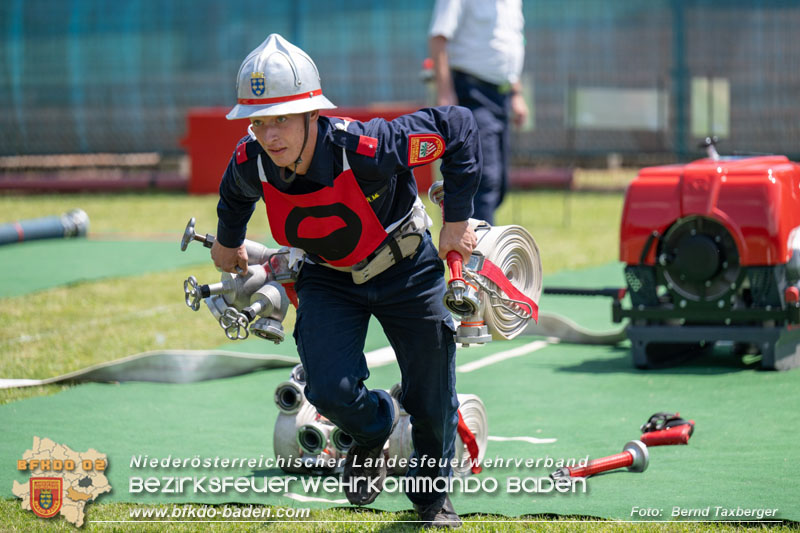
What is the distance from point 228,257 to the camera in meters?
4.82

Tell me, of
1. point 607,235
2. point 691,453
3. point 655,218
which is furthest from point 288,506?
point 607,235

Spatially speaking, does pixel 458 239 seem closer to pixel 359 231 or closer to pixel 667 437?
pixel 359 231

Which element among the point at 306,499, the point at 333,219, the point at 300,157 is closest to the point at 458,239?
the point at 333,219

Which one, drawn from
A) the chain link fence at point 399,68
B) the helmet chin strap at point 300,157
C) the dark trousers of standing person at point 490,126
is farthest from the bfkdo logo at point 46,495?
the chain link fence at point 399,68

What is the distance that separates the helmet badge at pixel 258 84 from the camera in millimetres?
4258

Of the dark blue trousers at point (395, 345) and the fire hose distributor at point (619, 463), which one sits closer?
the dark blue trousers at point (395, 345)

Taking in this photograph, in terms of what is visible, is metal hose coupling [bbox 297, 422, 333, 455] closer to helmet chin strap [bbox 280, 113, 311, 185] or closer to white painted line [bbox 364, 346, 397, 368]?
helmet chin strap [bbox 280, 113, 311, 185]

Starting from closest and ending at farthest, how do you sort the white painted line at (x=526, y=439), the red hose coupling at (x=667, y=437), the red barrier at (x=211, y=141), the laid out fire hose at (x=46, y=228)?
the red hose coupling at (x=667, y=437) < the white painted line at (x=526, y=439) < the laid out fire hose at (x=46, y=228) < the red barrier at (x=211, y=141)

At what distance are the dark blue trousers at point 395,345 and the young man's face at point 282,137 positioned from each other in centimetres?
52

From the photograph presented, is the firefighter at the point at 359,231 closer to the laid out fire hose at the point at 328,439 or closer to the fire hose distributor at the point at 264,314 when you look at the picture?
the fire hose distributor at the point at 264,314

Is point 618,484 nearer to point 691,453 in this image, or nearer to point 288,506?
point 691,453

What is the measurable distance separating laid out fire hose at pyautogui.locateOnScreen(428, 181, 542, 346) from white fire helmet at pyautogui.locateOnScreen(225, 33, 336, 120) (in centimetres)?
67

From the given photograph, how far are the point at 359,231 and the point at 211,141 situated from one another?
49.7 feet

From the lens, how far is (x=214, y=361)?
7.14 metres
